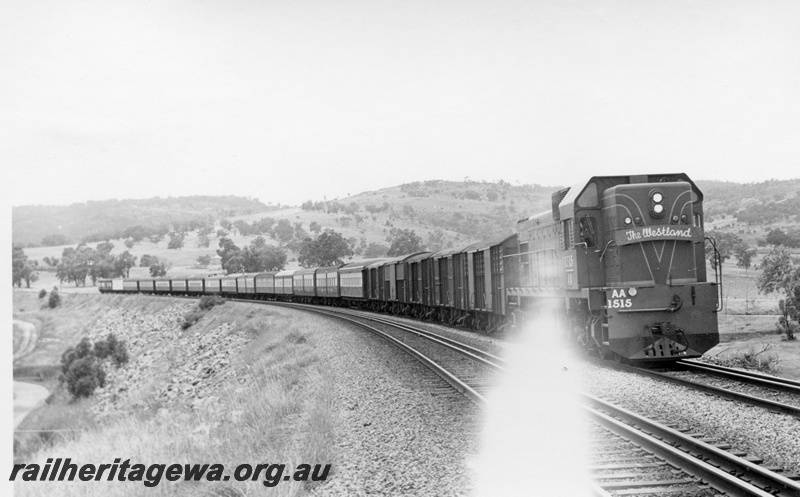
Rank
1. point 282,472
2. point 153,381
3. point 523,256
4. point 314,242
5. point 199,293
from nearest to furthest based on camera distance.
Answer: point 282,472
point 523,256
point 153,381
point 314,242
point 199,293

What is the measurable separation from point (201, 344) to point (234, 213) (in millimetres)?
34160

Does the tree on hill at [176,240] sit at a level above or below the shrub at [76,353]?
above

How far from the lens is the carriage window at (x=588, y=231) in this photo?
12.7 m

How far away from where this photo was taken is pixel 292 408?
10.6 metres

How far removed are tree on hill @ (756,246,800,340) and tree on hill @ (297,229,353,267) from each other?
39.6m

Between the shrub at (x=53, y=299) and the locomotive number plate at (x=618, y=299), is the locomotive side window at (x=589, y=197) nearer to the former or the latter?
the locomotive number plate at (x=618, y=299)

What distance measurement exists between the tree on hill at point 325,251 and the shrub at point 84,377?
903 inches

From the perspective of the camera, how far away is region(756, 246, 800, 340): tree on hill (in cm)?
2445

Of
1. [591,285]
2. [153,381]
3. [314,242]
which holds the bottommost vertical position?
[153,381]

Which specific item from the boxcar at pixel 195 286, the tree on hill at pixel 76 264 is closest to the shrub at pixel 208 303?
the boxcar at pixel 195 286

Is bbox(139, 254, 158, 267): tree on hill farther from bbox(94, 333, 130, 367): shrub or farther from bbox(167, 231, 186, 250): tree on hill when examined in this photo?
bbox(94, 333, 130, 367): shrub

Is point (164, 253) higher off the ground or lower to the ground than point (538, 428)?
higher

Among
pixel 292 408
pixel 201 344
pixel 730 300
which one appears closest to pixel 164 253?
pixel 201 344

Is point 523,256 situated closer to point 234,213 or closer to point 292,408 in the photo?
point 292,408
